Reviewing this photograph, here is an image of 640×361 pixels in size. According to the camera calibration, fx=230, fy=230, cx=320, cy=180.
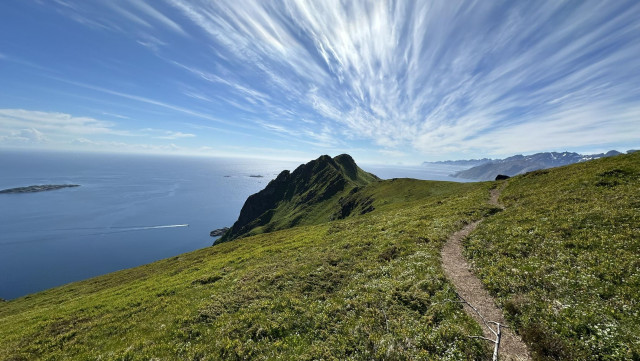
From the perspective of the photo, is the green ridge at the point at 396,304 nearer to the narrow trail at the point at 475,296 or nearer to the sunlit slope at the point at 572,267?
the sunlit slope at the point at 572,267

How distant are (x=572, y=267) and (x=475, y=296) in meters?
7.23

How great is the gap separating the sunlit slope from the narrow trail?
591 mm

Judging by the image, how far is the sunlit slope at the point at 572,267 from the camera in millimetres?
10977

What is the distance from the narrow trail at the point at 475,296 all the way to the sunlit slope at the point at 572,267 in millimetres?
591

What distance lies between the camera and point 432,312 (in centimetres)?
1489

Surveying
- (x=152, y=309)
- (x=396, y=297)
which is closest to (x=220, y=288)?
(x=152, y=309)

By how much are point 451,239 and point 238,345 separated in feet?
Result: 80.6

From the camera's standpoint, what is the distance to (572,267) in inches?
637

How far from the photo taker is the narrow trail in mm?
11416

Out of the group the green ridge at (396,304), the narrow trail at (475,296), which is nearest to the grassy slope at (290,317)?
the green ridge at (396,304)

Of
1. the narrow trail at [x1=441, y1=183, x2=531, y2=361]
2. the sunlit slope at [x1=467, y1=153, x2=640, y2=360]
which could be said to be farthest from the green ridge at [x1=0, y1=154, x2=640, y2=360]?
the narrow trail at [x1=441, y1=183, x2=531, y2=361]

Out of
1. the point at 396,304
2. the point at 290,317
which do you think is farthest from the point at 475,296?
the point at 290,317

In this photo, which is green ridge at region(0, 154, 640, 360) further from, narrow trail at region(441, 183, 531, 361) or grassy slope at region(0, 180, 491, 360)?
narrow trail at region(441, 183, 531, 361)

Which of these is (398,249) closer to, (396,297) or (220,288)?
(396,297)
